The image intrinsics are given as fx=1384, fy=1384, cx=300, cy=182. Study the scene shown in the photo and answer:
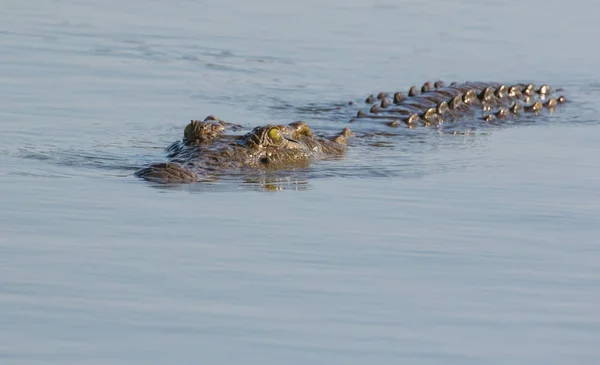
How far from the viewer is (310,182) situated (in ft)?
36.6

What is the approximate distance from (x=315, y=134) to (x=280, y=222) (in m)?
4.20

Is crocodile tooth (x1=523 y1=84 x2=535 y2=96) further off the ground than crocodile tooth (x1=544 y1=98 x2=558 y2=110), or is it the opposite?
crocodile tooth (x1=523 y1=84 x2=535 y2=96)

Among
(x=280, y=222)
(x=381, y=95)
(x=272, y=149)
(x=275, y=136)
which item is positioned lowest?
(x=280, y=222)

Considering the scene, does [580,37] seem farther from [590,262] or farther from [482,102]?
[590,262]

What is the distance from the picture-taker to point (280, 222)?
362 inches

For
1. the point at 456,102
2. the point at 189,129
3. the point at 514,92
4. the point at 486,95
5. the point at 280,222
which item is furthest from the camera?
the point at 514,92

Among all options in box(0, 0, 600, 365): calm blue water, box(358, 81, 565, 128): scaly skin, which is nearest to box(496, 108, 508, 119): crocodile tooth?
box(358, 81, 565, 128): scaly skin

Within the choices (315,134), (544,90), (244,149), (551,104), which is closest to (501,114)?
(551,104)

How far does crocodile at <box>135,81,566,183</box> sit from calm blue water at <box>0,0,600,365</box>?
0.97 feet

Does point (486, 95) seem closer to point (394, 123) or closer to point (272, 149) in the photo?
point (394, 123)

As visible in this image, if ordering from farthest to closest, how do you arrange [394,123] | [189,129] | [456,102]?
[456,102]
[394,123]
[189,129]

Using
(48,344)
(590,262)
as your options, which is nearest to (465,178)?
(590,262)

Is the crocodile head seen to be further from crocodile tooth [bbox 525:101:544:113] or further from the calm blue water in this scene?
crocodile tooth [bbox 525:101:544:113]

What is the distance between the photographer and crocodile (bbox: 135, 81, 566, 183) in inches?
452
